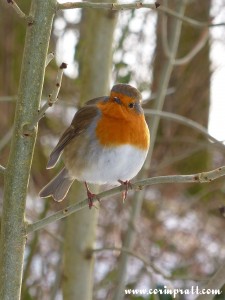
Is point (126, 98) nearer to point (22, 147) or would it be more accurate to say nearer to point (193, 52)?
point (22, 147)

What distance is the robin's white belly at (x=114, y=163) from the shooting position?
79.8 inches

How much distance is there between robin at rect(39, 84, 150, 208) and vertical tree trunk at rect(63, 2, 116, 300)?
1.42 ft

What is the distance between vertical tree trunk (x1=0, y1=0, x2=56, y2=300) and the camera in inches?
57.9

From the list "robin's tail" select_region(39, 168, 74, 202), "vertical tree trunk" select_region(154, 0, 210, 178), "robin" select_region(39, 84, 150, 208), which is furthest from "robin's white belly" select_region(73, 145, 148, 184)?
"vertical tree trunk" select_region(154, 0, 210, 178)

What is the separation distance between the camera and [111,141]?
6.71 feet

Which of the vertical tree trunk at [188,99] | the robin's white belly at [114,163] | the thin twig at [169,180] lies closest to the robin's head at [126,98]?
the robin's white belly at [114,163]

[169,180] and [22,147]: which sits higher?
[22,147]

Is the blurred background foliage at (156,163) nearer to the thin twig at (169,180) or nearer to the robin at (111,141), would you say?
the robin at (111,141)

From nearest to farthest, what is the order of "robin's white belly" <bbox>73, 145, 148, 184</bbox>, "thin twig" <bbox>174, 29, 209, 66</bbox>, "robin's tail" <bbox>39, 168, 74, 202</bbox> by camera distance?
"robin's white belly" <bbox>73, 145, 148, 184</bbox> → "robin's tail" <bbox>39, 168, 74, 202</bbox> → "thin twig" <bbox>174, 29, 209, 66</bbox>

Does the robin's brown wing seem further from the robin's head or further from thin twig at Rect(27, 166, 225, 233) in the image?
thin twig at Rect(27, 166, 225, 233)

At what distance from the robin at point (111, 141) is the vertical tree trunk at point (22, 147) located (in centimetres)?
58

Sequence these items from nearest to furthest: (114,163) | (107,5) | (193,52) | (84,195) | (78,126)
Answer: (107,5), (114,163), (78,126), (84,195), (193,52)


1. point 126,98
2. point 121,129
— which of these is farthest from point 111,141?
point 126,98

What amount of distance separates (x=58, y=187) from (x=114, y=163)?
391mm
